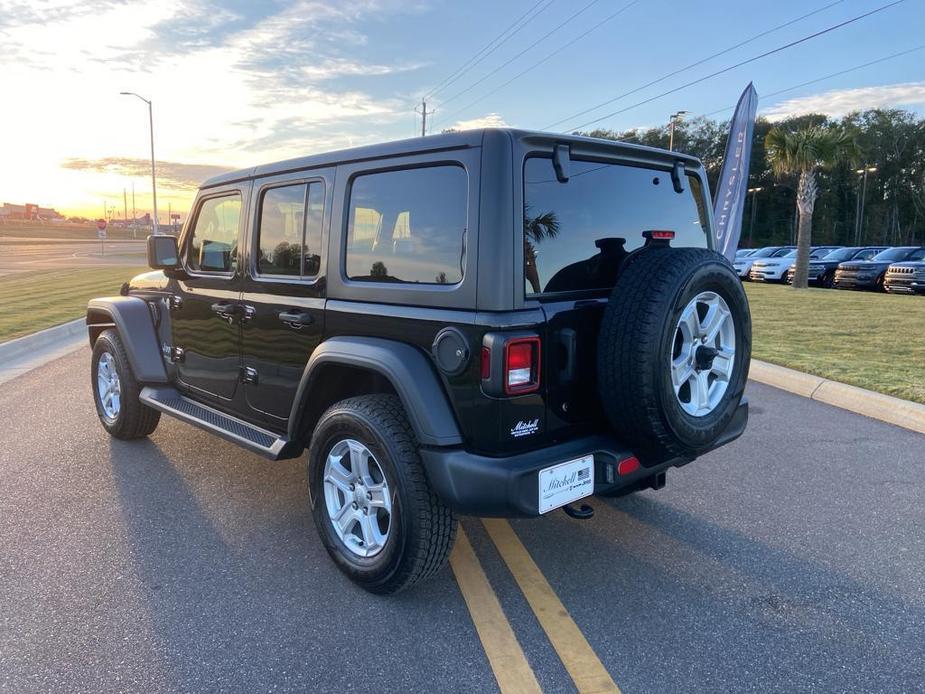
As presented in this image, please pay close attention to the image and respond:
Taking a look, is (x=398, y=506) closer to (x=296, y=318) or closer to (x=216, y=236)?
(x=296, y=318)

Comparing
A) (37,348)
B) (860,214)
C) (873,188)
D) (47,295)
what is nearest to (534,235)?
(37,348)

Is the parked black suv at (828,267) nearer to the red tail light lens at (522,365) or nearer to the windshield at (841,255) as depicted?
the windshield at (841,255)

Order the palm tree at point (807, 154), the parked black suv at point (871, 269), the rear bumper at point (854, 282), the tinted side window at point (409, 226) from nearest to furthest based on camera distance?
the tinted side window at point (409, 226) < the parked black suv at point (871, 269) < the rear bumper at point (854, 282) < the palm tree at point (807, 154)

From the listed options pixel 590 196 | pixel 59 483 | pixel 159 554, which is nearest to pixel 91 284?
pixel 59 483

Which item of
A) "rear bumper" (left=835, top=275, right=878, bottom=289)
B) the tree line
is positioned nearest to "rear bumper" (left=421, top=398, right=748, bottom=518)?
"rear bumper" (left=835, top=275, right=878, bottom=289)

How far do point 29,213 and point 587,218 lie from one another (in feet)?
555

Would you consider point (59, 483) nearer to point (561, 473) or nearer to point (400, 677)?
point (400, 677)

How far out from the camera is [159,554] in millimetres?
3451

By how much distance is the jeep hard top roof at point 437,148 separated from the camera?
9.09 ft

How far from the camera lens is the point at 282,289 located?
12.0 feet

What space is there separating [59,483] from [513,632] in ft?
10.8

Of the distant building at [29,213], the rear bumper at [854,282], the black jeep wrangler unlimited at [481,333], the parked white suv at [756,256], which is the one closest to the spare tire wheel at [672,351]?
the black jeep wrangler unlimited at [481,333]

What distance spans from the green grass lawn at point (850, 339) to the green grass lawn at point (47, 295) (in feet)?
35.5

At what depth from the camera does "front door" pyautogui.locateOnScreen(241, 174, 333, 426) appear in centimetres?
348
